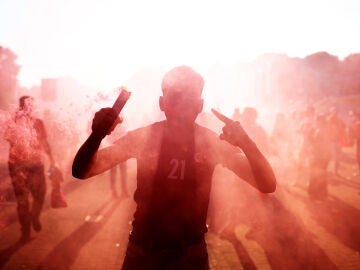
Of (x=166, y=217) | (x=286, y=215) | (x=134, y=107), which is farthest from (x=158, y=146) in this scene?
(x=134, y=107)

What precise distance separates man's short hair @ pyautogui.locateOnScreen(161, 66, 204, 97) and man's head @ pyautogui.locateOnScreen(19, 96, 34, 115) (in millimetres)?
4102

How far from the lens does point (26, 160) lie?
5.45 m

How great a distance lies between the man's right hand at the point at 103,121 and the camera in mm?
1809

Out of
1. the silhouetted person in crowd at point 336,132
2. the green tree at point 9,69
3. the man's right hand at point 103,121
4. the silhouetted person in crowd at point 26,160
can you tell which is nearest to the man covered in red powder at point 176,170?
the man's right hand at point 103,121

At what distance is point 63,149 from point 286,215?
9.12 m

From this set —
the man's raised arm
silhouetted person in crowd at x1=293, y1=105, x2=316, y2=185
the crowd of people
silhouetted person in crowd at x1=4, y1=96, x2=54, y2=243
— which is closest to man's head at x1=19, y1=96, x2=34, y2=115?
silhouetted person in crowd at x1=4, y1=96, x2=54, y2=243

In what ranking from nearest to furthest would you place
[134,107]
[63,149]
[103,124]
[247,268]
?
[103,124], [247,268], [63,149], [134,107]

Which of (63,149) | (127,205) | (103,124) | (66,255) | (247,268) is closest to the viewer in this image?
(103,124)

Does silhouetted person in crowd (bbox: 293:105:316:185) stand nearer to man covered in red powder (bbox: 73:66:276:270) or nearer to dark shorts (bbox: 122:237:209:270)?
man covered in red powder (bbox: 73:66:276:270)

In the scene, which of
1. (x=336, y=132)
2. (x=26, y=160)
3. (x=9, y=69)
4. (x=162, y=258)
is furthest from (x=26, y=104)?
(x=9, y=69)

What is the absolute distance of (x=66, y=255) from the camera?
5164 millimetres

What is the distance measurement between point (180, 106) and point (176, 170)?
0.46m

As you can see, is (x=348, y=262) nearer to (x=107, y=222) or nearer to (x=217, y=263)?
(x=217, y=263)

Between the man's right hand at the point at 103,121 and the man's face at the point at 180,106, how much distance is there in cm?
51
